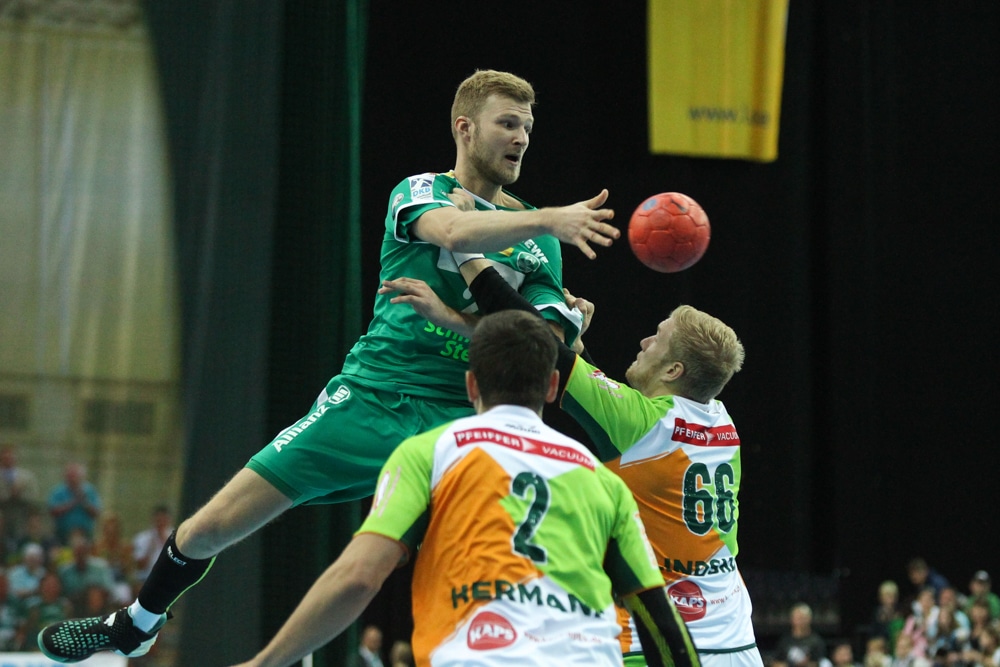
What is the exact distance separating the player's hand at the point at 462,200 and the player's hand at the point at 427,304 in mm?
384

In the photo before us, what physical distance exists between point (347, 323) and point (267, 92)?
2182 mm

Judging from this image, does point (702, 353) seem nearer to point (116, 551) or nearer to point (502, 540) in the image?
point (502, 540)

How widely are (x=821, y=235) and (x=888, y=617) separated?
5670 millimetres

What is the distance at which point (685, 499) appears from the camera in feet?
17.7

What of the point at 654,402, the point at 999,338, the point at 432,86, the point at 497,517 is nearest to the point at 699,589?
the point at 654,402

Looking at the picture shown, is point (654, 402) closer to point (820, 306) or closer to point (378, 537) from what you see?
point (378, 537)

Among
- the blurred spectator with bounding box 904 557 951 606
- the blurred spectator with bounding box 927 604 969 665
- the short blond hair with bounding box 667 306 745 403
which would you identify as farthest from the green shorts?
the blurred spectator with bounding box 904 557 951 606

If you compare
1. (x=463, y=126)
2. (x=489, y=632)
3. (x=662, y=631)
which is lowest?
(x=662, y=631)

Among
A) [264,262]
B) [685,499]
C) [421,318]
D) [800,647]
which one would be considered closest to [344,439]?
[421,318]

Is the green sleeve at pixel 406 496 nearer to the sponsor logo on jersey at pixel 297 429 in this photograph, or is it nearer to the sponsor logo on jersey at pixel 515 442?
the sponsor logo on jersey at pixel 515 442

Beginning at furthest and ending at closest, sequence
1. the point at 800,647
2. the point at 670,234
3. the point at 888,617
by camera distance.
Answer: the point at 888,617 → the point at 800,647 → the point at 670,234

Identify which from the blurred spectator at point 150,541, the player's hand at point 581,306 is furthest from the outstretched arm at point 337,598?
the blurred spectator at point 150,541

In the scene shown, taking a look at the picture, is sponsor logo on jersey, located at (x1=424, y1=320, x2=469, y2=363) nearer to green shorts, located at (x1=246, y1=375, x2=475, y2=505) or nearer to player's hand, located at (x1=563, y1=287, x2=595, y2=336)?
green shorts, located at (x1=246, y1=375, x2=475, y2=505)

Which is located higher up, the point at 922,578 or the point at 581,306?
the point at 581,306
